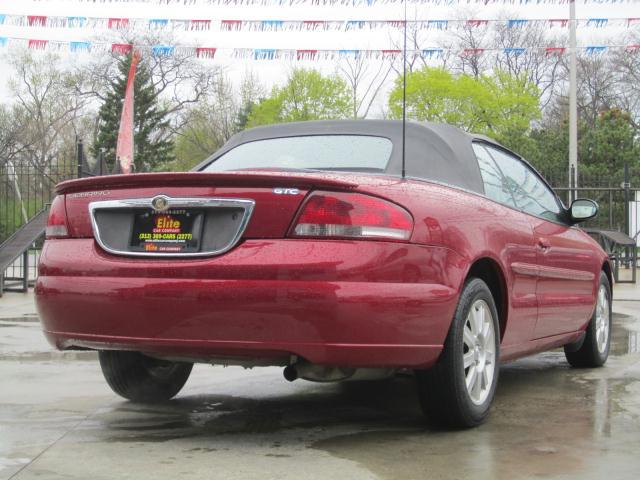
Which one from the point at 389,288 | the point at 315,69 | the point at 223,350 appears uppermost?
the point at 315,69

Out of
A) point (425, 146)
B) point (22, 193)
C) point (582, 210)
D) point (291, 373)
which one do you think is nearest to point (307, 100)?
point (22, 193)

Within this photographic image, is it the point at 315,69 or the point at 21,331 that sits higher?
the point at 315,69

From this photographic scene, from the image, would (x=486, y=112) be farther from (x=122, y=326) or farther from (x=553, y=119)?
(x=122, y=326)

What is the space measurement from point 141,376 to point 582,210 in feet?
9.38

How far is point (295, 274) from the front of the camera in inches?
142

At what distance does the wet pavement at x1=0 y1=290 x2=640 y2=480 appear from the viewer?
3.54 m

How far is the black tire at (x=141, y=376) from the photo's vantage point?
488cm

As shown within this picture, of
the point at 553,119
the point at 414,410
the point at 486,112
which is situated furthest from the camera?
the point at 553,119

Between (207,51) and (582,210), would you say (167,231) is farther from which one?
(207,51)

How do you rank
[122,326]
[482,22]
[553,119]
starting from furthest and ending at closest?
[553,119], [482,22], [122,326]

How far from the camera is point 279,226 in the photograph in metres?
3.73

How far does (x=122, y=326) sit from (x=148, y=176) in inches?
25.1

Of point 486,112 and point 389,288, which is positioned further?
point 486,112

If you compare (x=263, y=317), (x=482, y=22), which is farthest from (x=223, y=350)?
(x=482, y=22)
